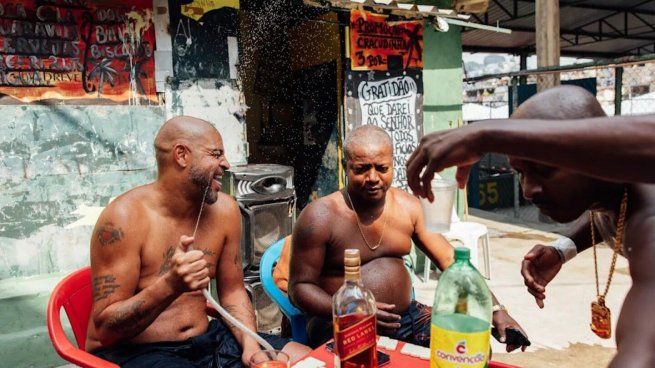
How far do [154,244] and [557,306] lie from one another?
4.08 meters

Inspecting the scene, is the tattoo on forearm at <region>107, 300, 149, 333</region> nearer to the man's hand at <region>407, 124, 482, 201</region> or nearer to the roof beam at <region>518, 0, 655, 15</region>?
the man's hand at <region>407, 124, 482, 201</region>

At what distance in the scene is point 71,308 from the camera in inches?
93.0

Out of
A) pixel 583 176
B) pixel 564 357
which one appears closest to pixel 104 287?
pixel 583 176

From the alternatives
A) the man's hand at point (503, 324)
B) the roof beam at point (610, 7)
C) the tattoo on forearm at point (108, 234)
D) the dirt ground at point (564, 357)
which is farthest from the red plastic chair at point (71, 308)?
the roof beam at point (610, 7)

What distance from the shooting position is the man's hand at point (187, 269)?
183 cm

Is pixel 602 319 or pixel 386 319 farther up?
pixel 602 319

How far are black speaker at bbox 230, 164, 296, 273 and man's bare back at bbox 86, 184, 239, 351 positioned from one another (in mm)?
1839

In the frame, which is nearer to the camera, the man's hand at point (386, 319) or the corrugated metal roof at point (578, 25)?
the man's hand at point (386, 319)

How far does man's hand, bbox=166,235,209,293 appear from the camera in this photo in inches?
71.9

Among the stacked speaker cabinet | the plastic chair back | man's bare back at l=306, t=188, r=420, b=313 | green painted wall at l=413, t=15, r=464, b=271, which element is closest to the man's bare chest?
man's bare back at l=306, t=188, r=420, b=313

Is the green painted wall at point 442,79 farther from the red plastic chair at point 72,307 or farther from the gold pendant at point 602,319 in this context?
the gold pendant at point 602,319

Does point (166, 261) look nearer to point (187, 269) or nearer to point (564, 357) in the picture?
point (187, 269)

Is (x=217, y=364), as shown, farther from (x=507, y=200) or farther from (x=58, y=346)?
(x=507, y=200)

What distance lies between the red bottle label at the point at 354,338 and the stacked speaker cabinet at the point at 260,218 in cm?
298
